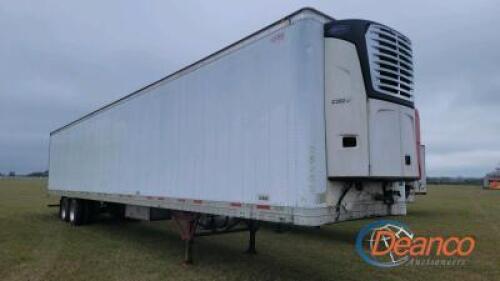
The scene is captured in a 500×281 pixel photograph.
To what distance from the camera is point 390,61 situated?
242 inches

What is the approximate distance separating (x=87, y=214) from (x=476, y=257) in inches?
478

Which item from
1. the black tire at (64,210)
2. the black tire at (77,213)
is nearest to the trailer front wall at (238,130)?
the black tire at (77,213)

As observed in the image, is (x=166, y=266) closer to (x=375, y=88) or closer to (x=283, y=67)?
(x=283, y=67)

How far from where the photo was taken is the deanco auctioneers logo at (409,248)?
9156 millimetres

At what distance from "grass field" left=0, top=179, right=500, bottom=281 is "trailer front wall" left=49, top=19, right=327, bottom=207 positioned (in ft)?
5.02

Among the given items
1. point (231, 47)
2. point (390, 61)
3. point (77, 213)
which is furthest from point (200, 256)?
point (77, 213)

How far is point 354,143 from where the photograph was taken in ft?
18.7

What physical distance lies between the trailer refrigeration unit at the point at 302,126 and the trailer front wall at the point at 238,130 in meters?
0.02

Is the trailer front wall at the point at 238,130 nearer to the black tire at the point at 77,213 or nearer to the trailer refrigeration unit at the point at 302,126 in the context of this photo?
the trailer refrigeration unit at the point at 302,126

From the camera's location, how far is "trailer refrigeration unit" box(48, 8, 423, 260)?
565 centimetres

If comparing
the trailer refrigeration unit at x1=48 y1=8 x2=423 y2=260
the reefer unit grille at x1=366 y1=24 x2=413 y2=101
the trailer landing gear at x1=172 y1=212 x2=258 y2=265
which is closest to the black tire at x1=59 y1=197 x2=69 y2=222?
the trailer landing gear at x1=172 y1=212 x2=258 y2=265

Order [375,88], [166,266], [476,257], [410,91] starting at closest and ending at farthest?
[375,88], [410,91], [166,266], [476,257]

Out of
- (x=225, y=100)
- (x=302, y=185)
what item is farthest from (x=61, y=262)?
(x=302, y=185)

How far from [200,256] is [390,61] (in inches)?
230
